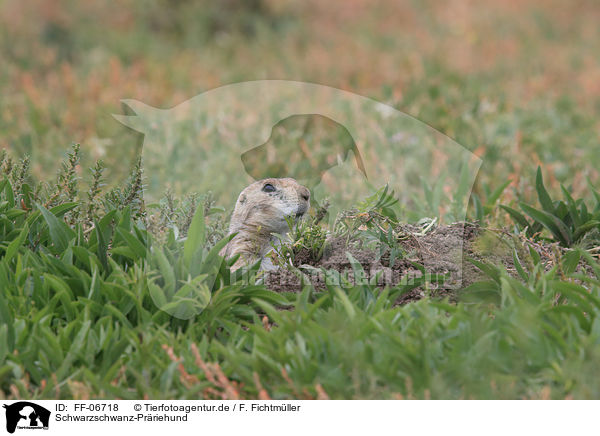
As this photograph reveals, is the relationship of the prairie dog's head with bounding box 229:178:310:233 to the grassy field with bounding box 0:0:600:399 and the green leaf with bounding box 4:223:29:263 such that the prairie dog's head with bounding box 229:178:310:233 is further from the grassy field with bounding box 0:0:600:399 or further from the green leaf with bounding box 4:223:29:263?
the green leaf with bounding box 4:223:29:263

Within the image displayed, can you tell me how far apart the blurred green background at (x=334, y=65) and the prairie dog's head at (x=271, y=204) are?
238cm

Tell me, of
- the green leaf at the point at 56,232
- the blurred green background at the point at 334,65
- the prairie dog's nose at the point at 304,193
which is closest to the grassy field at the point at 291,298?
the green leaf at the point at 56,232

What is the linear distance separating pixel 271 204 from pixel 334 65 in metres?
6.97

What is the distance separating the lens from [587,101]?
906 cm

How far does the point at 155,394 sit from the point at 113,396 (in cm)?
15

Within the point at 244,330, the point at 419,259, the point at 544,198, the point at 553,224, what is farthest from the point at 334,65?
the point at 244,330

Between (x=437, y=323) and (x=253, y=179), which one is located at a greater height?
(x=253, y=179)

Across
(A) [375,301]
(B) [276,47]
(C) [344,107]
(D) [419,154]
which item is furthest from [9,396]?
(B) [276,47]

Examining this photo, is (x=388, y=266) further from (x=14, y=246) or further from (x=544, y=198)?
(x=14, y=246)

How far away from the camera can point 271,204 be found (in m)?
3.56

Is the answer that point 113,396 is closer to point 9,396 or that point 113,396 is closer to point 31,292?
point 9,396

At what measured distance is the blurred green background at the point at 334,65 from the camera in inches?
283
